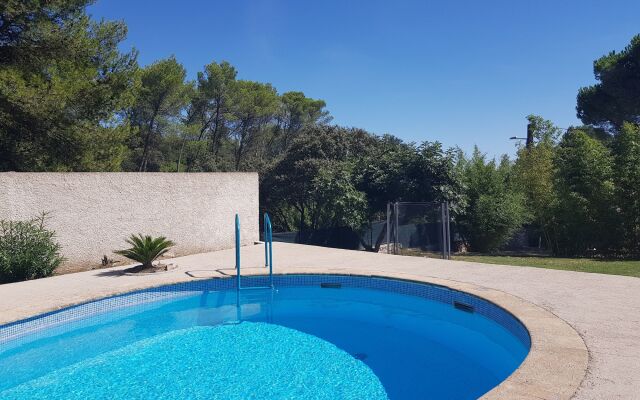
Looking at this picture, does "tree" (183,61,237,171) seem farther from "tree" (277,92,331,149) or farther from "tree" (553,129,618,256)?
"tree" (553,129,618,256)

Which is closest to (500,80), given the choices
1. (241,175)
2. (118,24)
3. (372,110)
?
(372,110)

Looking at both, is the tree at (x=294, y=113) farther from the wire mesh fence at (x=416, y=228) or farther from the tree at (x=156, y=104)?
the wire mesh fence at (x=416, y=228)

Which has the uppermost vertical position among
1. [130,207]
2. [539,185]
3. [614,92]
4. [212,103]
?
[212,103]

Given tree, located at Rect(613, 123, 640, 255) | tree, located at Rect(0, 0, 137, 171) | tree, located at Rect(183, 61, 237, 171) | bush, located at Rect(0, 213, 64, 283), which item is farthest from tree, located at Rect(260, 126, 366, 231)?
bush, located at Rect(0, 213, 64, 283)

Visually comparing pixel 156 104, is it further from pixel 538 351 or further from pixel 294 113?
pixel 538 351

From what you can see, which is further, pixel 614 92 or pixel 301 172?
pixel 614 92

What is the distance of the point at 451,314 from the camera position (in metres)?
6.77

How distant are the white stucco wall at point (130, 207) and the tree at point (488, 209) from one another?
7023 millimetres

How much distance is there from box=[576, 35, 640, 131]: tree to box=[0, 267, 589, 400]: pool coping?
20782 mm

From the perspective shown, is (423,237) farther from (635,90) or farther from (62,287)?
(635,90)

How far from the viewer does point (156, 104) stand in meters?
26.5

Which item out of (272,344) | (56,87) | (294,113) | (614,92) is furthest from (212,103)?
(272,344)

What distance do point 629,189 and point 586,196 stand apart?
1.20 meters

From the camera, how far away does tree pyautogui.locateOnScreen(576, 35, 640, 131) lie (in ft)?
71.8
